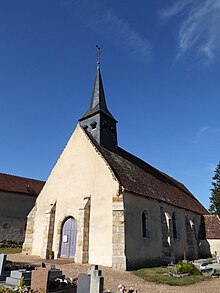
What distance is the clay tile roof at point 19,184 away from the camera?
2744 cm

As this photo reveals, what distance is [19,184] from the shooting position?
29.3 m

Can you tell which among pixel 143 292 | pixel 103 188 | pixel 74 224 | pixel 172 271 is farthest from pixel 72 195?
pixel 143 292

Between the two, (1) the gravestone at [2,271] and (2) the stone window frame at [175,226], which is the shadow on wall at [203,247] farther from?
(1) the gravestone at [2,271]

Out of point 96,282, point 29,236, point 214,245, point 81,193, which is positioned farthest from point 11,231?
point 96,282

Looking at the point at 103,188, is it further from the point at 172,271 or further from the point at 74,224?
the point at 172,271

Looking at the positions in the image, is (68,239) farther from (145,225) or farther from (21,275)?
(21,275)

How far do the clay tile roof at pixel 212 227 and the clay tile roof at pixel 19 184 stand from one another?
20.3 meters

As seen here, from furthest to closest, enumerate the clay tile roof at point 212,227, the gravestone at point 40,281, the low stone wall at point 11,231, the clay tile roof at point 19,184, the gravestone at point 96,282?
1. the clay tile roof at point 19,184
2. the low stone wall at point 11,231
3. the clay tile roof at point 212,227
4. the gravestone at point 40,281
5. the gravestone at point 96,282

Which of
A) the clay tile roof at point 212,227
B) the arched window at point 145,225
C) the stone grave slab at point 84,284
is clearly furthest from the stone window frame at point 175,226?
the stone grave slab at point 84,284

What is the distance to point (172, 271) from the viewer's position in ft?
38.3

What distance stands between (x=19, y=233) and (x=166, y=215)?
1737cm

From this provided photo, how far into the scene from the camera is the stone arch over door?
1555 centimetres

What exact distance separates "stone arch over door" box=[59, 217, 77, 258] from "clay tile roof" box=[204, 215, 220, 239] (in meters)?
14.8

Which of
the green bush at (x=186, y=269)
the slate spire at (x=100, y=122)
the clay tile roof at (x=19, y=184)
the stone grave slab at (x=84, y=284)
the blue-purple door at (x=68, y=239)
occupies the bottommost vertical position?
the green bush at (x=186, y=269)
